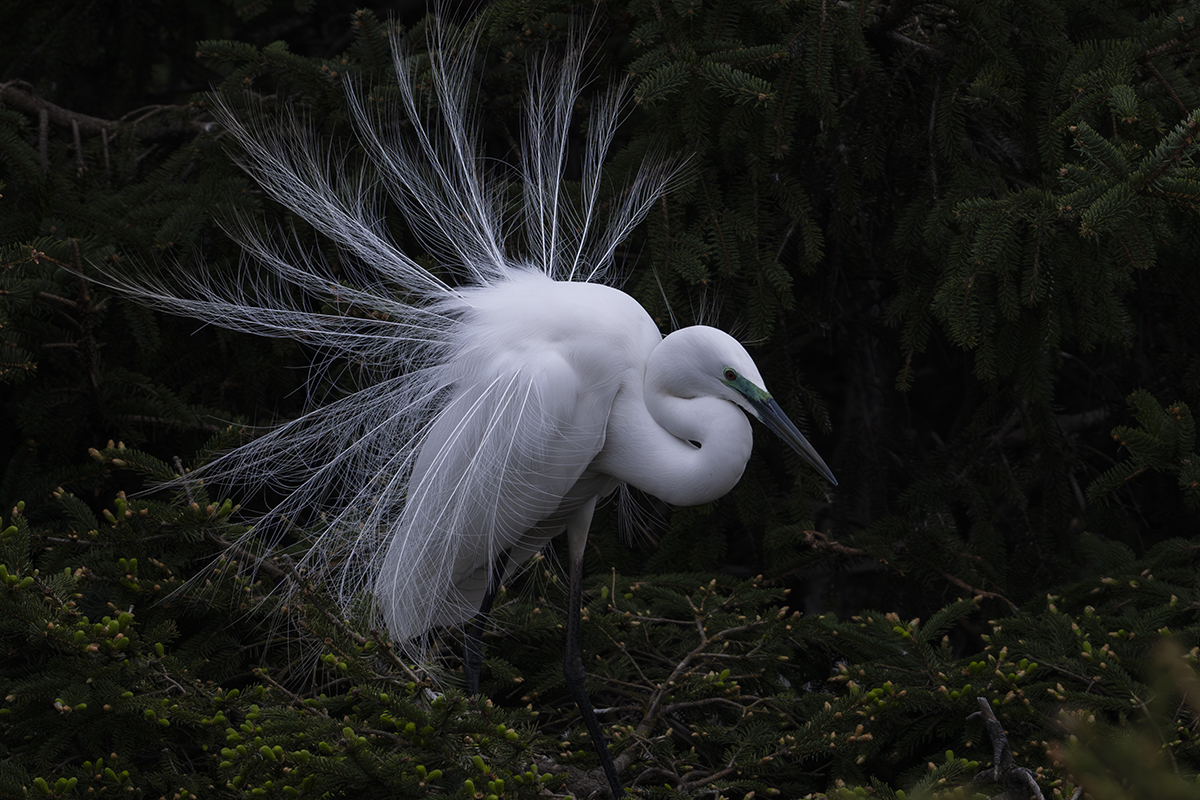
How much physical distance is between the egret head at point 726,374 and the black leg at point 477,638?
0.80 metres

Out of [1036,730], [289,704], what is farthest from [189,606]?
[1036,730]

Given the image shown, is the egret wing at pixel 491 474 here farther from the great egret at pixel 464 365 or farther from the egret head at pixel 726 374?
the egret head at pixel 726 374

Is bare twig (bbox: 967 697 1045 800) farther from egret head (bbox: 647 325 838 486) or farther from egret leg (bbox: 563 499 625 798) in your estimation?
egret leg (bbox: 563 499 625 798)

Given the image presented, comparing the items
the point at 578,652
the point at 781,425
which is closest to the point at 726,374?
the point at 781,425

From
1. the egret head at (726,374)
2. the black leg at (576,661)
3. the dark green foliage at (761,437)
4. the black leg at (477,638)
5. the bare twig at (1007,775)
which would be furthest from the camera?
the black leg at (477,638)

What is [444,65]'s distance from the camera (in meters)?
2.60

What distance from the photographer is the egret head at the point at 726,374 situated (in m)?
1.97

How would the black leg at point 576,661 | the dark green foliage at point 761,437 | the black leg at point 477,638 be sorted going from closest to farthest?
the dark green foliage at point 761,437 → the black leg at point 576,661 → the black leg at point 477,638

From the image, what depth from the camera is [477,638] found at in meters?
2.36

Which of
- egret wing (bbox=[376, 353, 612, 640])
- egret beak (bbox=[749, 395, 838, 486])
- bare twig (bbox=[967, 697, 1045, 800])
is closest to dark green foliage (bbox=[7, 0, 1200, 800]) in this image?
bare twig (bbox=[967, 697, 1045, 800])

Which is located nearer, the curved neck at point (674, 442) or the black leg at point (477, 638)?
the curved neck at point (674, 442)

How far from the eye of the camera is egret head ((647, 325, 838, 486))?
197 centimetres

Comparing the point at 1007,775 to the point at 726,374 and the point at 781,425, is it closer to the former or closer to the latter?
the point at 781,425

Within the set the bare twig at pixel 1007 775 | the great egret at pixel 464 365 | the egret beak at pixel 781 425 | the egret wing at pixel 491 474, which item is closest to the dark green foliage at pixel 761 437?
the bare twig at pixel 1007 775
